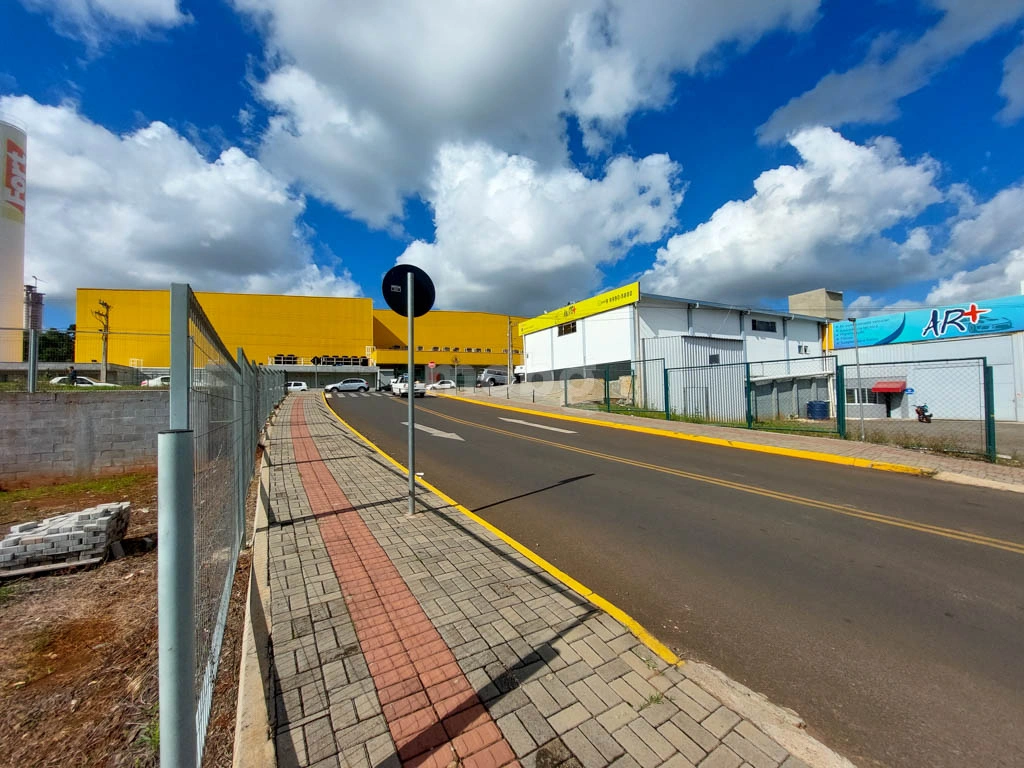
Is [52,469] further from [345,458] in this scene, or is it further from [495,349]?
[495,349]

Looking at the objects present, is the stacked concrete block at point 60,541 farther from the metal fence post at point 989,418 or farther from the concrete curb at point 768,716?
the metal fence post at point 989,418

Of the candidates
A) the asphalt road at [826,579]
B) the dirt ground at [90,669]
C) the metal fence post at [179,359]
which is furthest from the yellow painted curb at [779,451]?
the metal fence post at [179,359]

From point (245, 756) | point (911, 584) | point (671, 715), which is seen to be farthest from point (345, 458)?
point (911, 584)

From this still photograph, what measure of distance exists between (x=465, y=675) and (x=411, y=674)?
1.07ft

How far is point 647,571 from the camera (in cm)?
421

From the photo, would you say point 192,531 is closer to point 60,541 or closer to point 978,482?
point 60,541

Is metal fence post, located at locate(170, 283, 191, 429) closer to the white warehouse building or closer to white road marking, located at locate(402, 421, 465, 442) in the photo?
white road marking, located at locate(402, 421, 465, 442)

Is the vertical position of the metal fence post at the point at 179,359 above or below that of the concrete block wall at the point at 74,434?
above

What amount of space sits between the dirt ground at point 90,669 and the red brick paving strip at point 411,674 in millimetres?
802

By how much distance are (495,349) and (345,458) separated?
66530 mm

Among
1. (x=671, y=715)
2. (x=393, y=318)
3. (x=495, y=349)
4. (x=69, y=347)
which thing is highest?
(x=393, y=318)

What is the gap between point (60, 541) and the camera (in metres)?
4.89

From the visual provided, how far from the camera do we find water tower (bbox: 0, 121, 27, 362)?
49438 mm

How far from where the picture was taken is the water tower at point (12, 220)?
162 ft
